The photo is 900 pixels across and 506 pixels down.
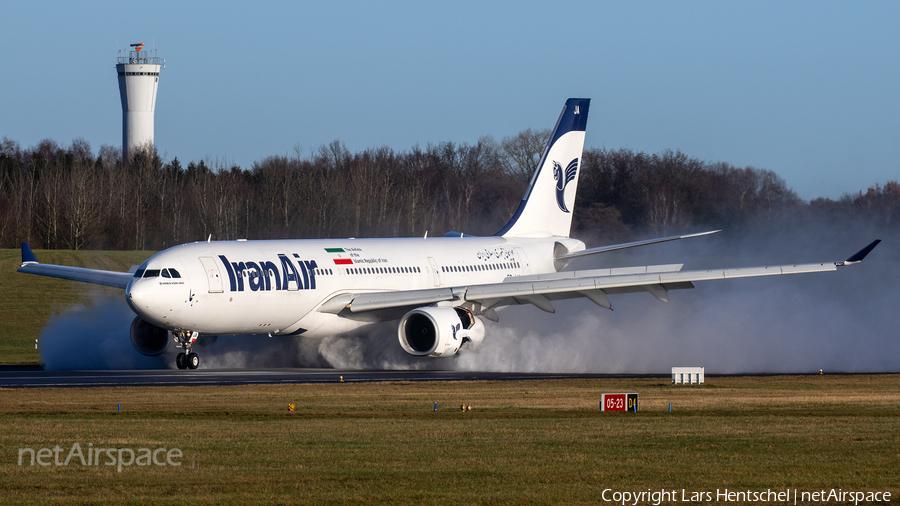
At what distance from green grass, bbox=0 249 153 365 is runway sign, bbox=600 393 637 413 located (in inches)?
1431

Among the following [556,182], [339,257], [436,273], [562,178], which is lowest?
[436,273]

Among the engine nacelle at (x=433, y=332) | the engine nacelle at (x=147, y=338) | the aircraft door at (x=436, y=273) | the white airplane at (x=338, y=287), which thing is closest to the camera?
the white airplane at (x=338, y=287)

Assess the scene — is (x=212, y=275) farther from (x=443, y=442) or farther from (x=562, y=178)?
(x=562, y=178)

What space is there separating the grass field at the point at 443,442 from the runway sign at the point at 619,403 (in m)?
0.22

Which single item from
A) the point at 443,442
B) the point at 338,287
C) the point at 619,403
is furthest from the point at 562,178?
the point at 443,442

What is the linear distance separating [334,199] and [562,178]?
33827 millimetres

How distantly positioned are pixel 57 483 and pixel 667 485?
7.18 m

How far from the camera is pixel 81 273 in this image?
37969mm

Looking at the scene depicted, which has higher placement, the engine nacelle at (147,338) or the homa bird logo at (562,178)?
the homa bird logo at (562,178)

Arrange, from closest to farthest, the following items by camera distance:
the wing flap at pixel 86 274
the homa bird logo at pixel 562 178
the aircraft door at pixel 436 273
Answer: the wing flap at pixel 86 274 → the aircraft door at pixel 436 273 → the homa bird logo at pixel 562 178

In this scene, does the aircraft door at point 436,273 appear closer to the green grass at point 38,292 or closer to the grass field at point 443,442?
the grass field at point 443,442

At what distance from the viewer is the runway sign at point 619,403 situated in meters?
22.4

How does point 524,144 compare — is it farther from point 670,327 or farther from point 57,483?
point 57,483

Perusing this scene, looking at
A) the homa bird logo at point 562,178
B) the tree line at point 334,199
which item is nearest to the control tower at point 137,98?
the tree line at point 334,199
